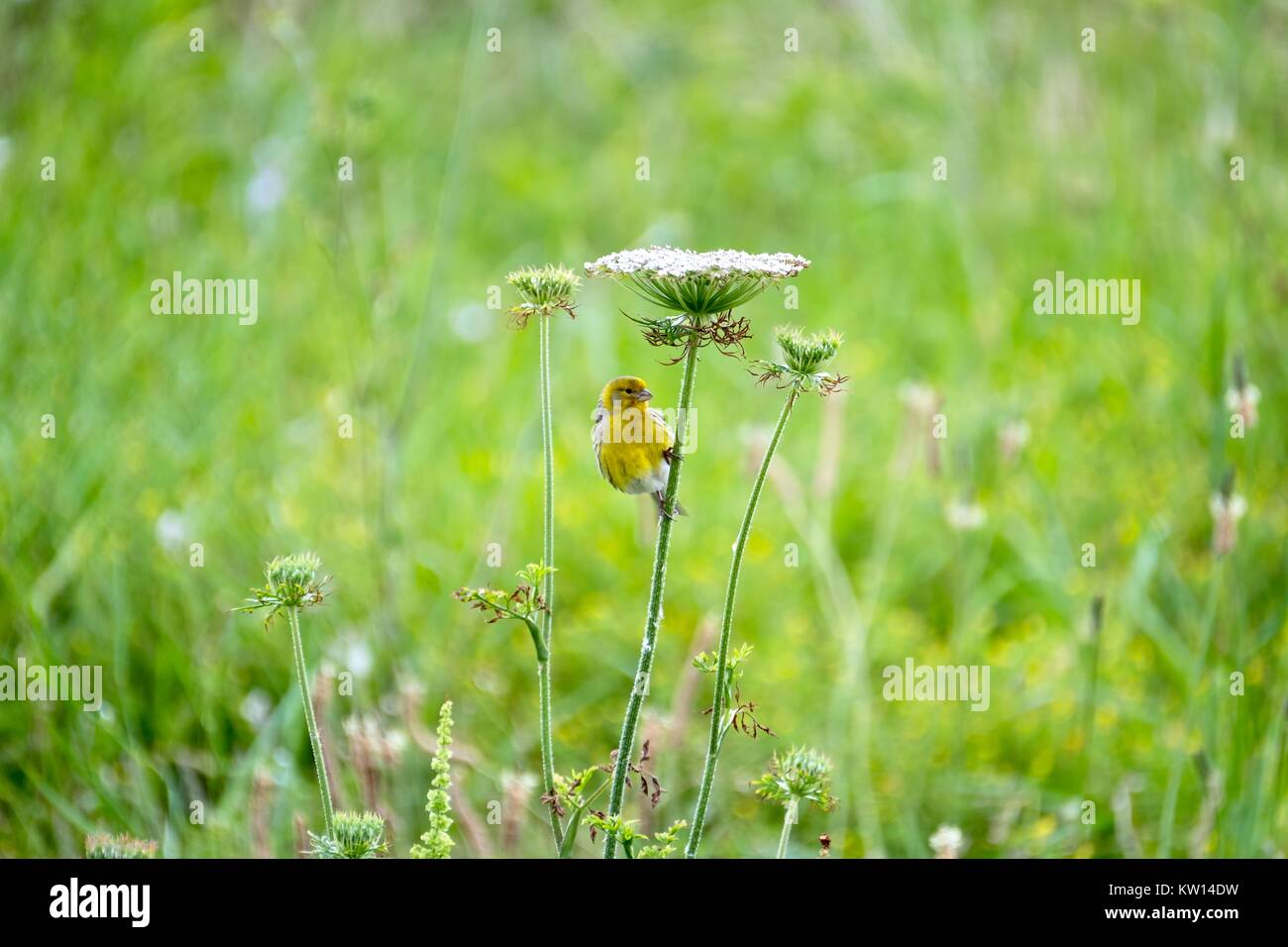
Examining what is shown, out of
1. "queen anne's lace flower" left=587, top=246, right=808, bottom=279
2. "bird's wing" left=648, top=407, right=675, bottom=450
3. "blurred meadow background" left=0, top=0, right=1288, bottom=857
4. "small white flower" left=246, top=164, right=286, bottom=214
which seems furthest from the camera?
"small white flower" left=246, top=164, right=286, bottom=214

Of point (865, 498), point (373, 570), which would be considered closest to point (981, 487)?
point (865, 498)

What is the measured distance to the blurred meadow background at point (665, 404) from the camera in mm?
3105

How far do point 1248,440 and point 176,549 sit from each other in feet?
10.8

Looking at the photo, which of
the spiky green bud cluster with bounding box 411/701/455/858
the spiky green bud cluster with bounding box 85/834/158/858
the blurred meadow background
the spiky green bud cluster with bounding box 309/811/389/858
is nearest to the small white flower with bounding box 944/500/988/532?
the blurred meadow background

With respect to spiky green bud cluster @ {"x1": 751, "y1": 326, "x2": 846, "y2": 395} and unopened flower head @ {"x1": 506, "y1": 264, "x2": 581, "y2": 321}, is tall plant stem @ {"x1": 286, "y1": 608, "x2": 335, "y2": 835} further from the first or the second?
spiky green bud cluster @ {"x1": 751, "y1": 326, "x2": 846, "y2": 395}

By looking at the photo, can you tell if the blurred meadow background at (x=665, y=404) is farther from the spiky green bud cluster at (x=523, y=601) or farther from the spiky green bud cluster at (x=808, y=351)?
the spiky green bud cluster at (x=808, y=351)

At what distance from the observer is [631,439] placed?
2062 millimetres

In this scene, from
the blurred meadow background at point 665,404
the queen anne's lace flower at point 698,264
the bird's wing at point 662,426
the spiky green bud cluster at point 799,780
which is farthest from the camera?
the blurred meadow background at point 665,404

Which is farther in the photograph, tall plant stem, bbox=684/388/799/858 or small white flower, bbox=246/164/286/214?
small white flower, bbox=246/164/286/214

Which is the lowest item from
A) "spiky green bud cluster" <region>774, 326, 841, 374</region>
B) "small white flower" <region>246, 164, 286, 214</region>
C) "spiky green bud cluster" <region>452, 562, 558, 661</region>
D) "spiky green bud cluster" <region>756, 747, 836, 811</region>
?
"spiky green bud cluster" <region>756, 747, 836, 811</region>

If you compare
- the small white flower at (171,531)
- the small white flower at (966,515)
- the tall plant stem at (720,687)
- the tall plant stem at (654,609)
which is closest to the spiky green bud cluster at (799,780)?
the tall plant stem at (720,687)

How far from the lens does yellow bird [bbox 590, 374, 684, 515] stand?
2059 millimetres

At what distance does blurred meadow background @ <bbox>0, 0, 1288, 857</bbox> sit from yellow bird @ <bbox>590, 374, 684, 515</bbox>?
376mm
